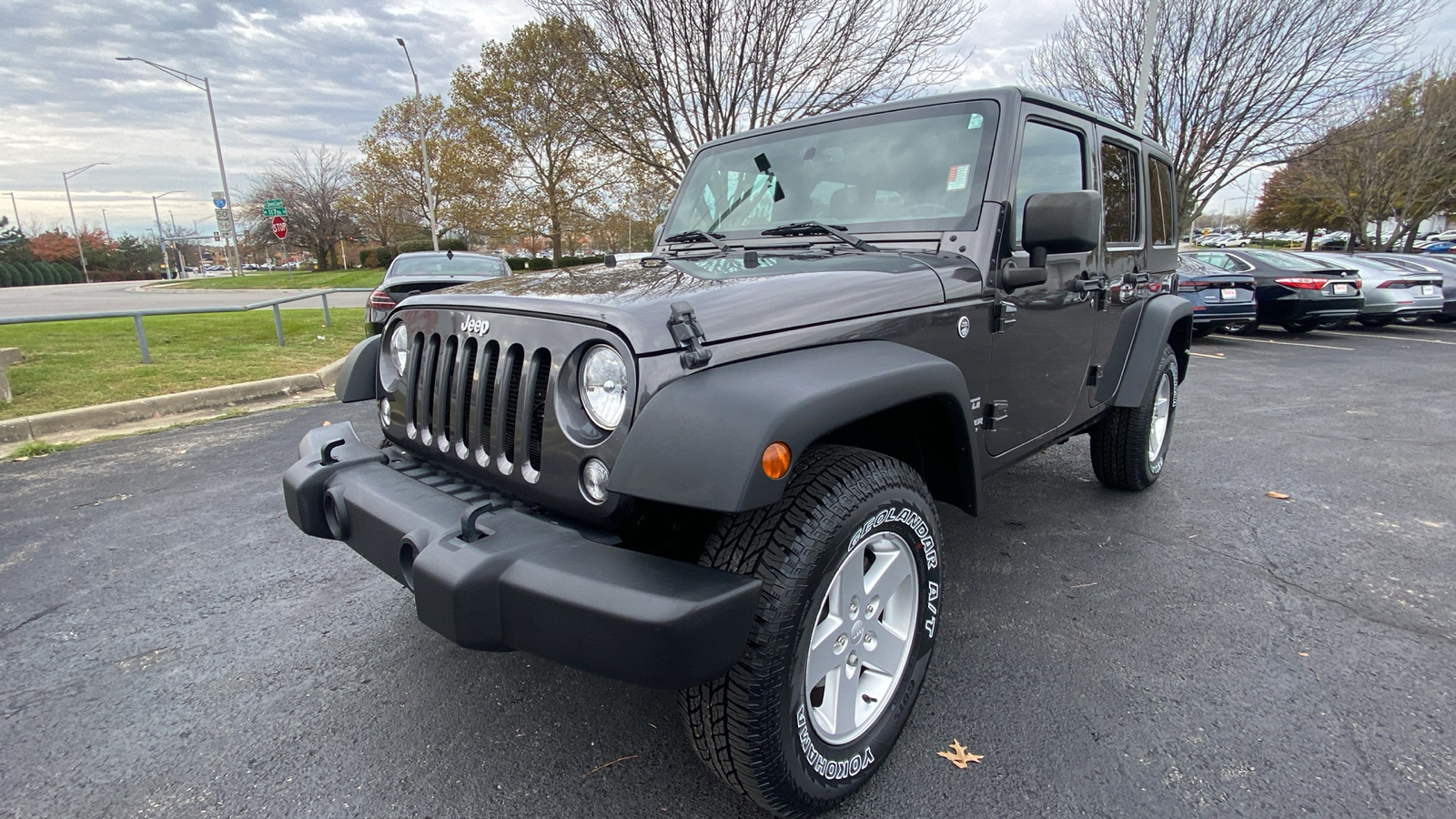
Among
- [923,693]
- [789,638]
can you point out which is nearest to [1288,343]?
[923,693]

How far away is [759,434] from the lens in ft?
4.76

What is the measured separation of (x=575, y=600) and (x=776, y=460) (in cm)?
49

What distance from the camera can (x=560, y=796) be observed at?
6.19 ft

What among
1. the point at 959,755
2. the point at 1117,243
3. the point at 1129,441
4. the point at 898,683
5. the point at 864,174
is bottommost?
the point at 959,755

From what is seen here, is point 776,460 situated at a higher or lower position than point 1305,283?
higher

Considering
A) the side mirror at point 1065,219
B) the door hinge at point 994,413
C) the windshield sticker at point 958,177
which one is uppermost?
the windshield sticker at point 958,177

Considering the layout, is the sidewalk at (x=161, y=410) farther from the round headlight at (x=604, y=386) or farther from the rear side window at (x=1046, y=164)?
the rear side window at (x=1046, y=164)

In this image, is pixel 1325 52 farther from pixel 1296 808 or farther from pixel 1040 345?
pixel 1296 808

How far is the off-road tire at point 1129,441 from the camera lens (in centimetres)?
387

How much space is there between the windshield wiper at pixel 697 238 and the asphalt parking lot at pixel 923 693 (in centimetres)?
175

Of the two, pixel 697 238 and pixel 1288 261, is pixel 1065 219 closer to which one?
pixel 697 238

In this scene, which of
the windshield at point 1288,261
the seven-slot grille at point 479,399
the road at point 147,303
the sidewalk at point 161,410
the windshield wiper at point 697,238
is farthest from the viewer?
the road at point 147,303

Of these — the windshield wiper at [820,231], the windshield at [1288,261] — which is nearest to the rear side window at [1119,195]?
the windshield wiper at [820,231]

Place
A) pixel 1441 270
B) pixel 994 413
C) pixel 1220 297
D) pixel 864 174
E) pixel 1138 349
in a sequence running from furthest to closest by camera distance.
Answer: pixel 1441 270, pixel 1220 297, pixel 1138 349, pixel 864 174, pixel 994 413
